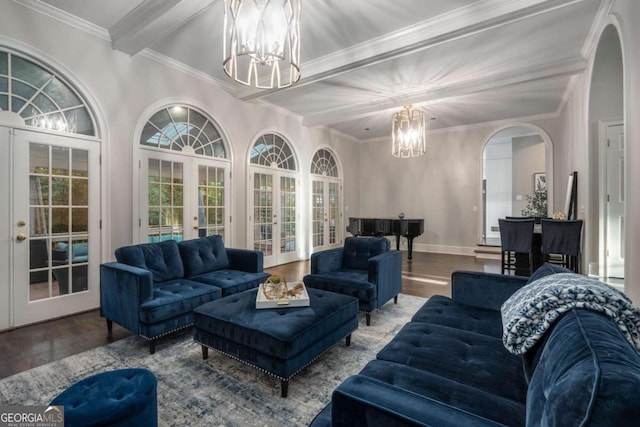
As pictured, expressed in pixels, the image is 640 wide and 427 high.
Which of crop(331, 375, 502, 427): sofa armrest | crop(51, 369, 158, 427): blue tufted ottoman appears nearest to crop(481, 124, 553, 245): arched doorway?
crop(331, 375, 502, 427): sofa armrest

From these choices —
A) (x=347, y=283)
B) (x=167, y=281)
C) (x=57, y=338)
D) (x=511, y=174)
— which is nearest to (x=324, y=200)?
(x=347, y=283)

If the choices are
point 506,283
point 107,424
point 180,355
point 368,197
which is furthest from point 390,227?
point 107,424

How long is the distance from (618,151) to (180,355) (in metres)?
5.48

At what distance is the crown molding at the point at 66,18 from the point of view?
3127 millimetres

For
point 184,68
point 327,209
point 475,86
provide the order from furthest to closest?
point 327,209 < point 475,86 < point 184,68

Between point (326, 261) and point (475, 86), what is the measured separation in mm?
3596

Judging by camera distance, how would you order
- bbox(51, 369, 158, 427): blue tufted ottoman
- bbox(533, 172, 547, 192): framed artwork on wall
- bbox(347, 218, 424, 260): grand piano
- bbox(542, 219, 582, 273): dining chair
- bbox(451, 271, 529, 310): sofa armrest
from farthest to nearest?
bbox(533, 172, 547, 192): framed artwork on wall < bbox(347, 218, 424, 260): grand piano < bbox(542, 219, 582, 273): dining chair < bbox(451, 271, 529, 310): sofa armrest < bbox(51, 369, 158, 427): blue tufted ottoman

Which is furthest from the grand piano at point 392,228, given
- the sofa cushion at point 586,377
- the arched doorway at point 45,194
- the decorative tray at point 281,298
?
the sofa cushion at point 586,377

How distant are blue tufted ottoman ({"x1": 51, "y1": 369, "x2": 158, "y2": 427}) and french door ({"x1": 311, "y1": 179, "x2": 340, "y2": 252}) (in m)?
5.99

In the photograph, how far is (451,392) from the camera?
1.24 metres

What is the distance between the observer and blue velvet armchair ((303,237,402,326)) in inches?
124

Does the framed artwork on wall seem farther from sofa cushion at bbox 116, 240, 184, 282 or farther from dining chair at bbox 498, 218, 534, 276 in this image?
sofa cushion at bbox 116, 240, 184, 282

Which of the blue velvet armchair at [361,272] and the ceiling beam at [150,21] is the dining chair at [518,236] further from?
the ceiling beam at [150,21]

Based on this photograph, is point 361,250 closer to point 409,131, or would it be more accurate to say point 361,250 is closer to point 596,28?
point 409,131
